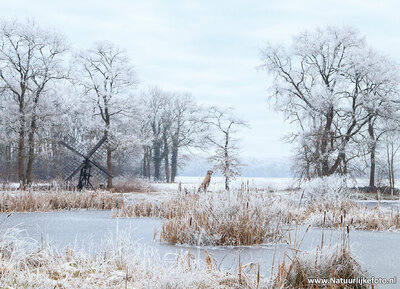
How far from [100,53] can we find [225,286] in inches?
1152

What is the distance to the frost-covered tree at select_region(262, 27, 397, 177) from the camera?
26453 mm

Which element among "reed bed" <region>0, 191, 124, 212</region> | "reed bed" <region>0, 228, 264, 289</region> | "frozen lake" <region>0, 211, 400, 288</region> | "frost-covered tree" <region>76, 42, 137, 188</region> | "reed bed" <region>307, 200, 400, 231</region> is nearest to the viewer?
"reed bed" <region>0, 228, 264, 289</region>

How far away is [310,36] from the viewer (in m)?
28.2

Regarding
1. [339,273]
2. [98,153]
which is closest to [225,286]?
→ [339,273]

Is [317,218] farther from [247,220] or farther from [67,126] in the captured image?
[67,126]

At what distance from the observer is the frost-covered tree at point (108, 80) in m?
30.3

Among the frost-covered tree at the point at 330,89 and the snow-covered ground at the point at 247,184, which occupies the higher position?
the frost-covered tree at the point at 330,89

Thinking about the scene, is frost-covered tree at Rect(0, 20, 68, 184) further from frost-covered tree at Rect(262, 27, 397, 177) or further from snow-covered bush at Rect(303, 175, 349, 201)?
snow-covered bush at Rect(303, 175, 349, 201)

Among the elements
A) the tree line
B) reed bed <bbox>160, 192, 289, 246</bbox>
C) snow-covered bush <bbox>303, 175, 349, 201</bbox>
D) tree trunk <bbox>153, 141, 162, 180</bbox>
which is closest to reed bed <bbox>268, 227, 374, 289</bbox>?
reed bed <bbox>160, 192, 289, 246</bbox>

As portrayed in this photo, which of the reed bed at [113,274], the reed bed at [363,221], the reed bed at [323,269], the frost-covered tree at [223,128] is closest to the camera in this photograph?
the reed bed at [113,274]

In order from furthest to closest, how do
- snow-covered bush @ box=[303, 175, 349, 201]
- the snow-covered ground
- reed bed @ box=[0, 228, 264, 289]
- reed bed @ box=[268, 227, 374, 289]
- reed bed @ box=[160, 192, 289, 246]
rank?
snow-covered bush @ box=[303, 175, 349, 201], the snow-covered ground, reed bed @ box=[160, 192, 289, 246], reed bed @ box=[268, 227, 374, 289], reed bed @ box=[0, 228, 264, 289]

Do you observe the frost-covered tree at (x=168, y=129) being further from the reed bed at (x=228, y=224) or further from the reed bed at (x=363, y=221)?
the reed bed at (x=228, y=224)

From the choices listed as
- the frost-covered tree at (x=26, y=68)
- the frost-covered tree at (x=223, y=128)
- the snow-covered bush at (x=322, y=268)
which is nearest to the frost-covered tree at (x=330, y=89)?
the frost-covered tree at (x=223, y=128)

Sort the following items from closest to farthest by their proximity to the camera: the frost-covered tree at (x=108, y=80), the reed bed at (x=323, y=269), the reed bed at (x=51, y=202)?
the reed bed at (x=323, y=269) → the reed bed at (x=51, y=202) → the frost-covered tree at (x=108, y=80)
